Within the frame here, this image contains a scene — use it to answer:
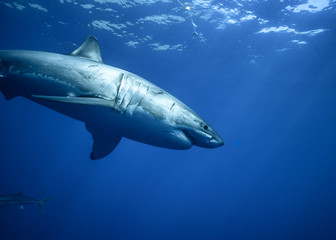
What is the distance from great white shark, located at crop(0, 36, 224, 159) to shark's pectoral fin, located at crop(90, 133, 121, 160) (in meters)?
1.09

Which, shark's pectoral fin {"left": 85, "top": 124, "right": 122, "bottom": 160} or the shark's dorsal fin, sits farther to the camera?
shark's pectoral fin {"left": 85, "top": 124, "right": 122, "bottom": 160}

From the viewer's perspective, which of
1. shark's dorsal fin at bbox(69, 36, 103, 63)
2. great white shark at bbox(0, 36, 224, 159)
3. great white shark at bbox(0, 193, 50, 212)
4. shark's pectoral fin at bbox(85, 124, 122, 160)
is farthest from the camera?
great white shark at bbox(0, 193, 50, 212)

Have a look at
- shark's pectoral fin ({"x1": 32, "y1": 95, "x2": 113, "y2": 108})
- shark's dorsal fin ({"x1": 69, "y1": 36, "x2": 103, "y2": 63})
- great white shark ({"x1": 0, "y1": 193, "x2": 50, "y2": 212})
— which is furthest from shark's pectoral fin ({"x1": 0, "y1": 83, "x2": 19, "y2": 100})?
great white shark ({"x1": 0, "y1": 193, "x2": 50, "y2": 212})

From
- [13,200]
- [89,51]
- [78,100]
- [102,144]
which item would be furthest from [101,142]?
[13,200]

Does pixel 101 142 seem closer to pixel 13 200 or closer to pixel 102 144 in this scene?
pixel 102 144

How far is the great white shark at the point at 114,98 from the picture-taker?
252cm

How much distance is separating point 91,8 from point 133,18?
2769mm

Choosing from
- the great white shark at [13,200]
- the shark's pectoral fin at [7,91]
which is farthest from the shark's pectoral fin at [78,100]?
the great white shark at [13,200]

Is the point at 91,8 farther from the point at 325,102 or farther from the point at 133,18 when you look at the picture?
the point at 325,102

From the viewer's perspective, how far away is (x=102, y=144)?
4.25 metres

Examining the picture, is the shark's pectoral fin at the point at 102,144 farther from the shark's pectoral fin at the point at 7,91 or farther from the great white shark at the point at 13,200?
the great white shark at the point at 13,200

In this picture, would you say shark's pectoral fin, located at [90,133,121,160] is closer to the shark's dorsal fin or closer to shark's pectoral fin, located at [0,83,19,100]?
the shark's dorsal fin

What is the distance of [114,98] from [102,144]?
6.53 feet

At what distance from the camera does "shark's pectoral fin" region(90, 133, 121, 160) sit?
4129 mm
